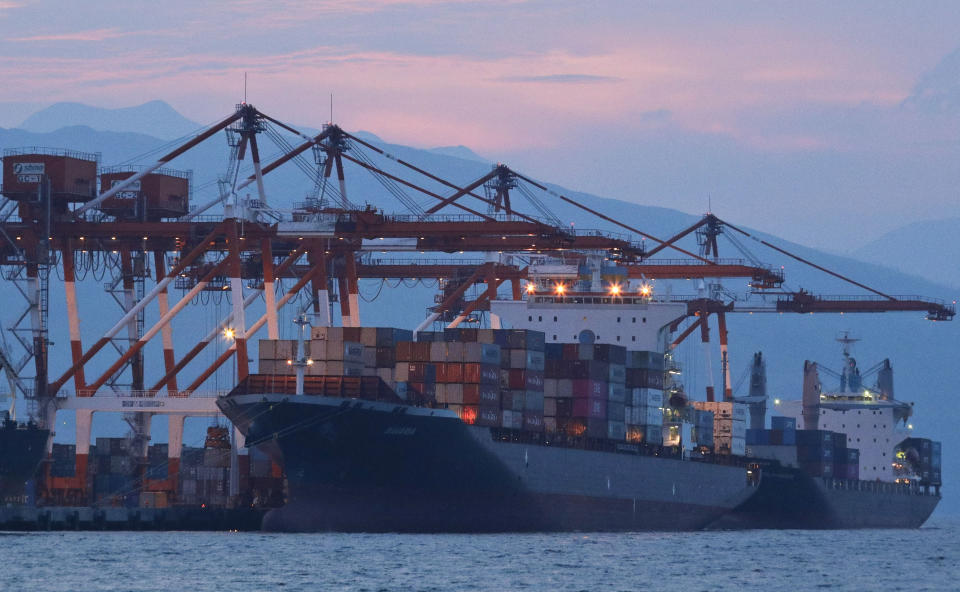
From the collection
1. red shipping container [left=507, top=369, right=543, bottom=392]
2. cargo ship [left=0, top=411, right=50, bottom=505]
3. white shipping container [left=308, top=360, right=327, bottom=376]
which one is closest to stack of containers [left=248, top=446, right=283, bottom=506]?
white shipping container [left=308, top=360, right=327, bottom=376]

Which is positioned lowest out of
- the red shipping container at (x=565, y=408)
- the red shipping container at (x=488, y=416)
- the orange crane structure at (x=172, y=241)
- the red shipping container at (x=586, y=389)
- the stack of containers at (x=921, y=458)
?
the stack of containers at (x=921, y=458)

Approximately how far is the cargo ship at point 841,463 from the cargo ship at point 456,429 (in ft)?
47.5

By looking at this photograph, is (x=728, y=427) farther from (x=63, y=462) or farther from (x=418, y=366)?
(x=63, y=462)

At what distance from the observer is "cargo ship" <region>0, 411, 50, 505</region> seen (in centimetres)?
6288

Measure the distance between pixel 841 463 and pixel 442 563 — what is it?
42.8 m

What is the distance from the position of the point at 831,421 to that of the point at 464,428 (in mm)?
42088

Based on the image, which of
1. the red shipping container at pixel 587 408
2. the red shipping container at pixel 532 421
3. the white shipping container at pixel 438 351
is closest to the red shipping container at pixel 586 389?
the red shipping container at pixel 587 408

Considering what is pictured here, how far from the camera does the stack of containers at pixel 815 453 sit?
82.2 meters

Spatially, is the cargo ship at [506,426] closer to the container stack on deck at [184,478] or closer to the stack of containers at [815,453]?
the container stack on deck at [184,478]

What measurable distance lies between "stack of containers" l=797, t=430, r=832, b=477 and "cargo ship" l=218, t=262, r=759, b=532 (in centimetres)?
1616

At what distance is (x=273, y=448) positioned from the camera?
56594 millimetres

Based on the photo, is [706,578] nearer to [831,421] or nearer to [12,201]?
[12,201]

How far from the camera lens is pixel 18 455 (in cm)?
6325

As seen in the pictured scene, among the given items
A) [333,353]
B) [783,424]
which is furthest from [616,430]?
[783,424]
